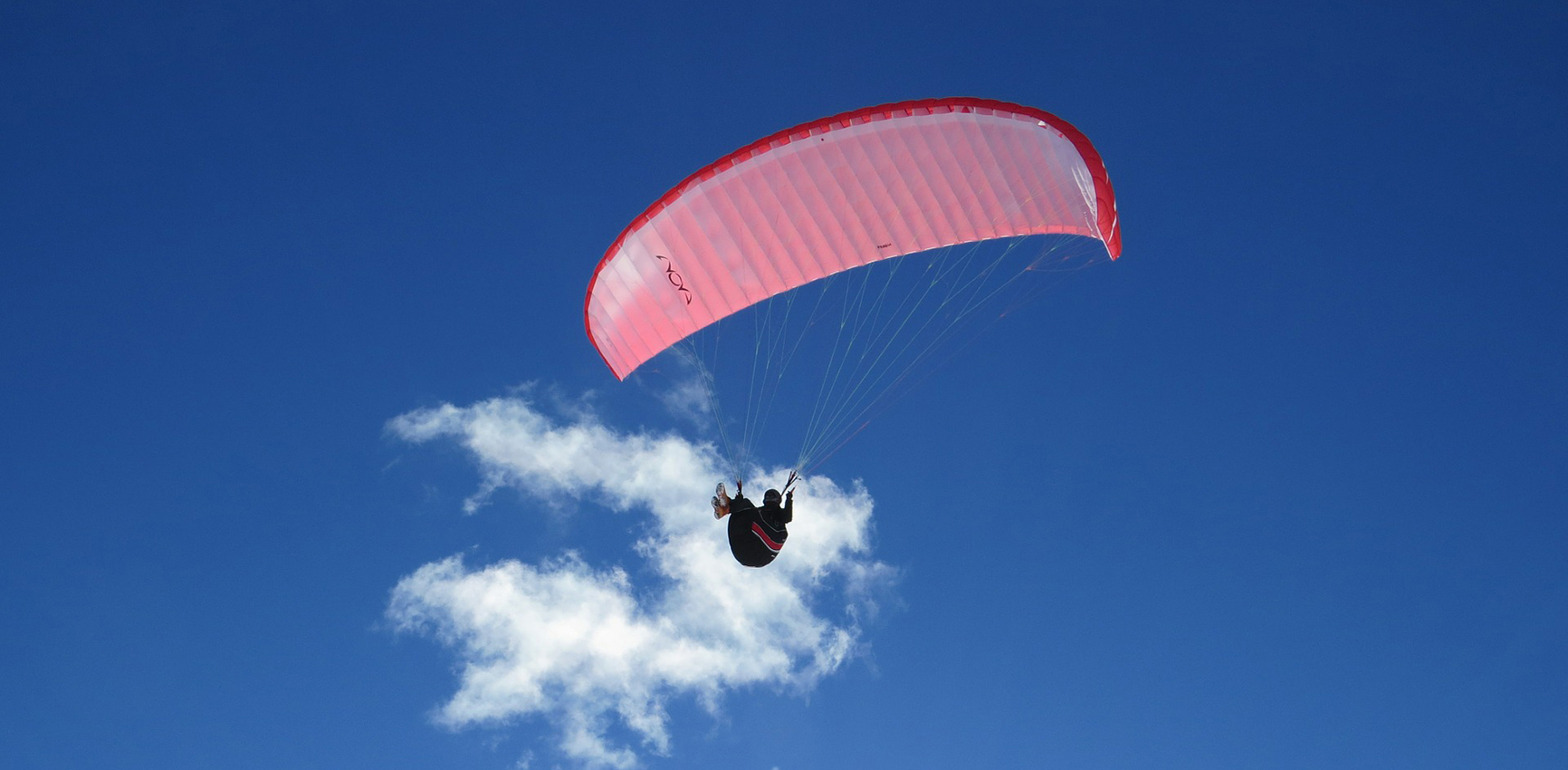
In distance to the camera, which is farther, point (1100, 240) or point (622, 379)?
point (622, 379)

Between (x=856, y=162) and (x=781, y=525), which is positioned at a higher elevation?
(x=856, y=162)

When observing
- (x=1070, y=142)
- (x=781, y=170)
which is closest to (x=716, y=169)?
(x=781, y=170)

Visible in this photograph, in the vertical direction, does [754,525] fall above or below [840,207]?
below

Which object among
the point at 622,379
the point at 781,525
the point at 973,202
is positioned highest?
the point at 973,202

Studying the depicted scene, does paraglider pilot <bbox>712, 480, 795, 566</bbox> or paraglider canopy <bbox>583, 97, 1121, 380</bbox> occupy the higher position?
paraglider canopy <bbox>583, 97, 1121, 380</bbox>

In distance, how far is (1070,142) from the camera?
1828cm

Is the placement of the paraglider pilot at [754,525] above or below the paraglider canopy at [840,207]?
below

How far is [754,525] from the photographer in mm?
18938

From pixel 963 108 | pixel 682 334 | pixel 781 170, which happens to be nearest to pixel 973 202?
pixel 963 108

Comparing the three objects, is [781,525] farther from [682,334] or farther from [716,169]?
[716,169]

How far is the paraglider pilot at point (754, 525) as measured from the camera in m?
19.0

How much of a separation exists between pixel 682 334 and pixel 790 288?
1695mm

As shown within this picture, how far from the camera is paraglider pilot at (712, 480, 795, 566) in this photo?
62.2 feet

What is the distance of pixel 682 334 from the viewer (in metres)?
19.7
